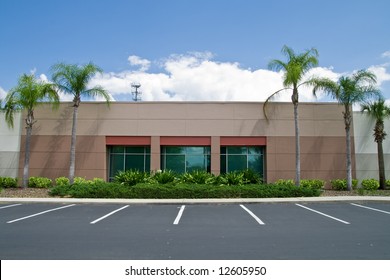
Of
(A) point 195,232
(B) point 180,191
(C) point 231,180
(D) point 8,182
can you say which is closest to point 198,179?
(C) point 231,180

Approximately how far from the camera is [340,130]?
21609mm

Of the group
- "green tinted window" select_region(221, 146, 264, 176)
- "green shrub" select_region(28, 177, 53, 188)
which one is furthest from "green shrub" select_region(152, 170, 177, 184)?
"green shrub" select_region(28, 177, 53, 188)

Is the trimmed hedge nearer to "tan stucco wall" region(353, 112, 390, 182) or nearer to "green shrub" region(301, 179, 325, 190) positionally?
"green shrub" region(301, 179, 325, 190)

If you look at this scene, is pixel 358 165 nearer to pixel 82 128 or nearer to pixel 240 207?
pixel 240 207

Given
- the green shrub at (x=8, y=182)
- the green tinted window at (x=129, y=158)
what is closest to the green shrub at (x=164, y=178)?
the green tinted window at (x=129, y=158)

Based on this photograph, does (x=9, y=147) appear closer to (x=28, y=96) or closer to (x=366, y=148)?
(x=28, y=96)

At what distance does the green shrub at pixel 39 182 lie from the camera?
2017 centimetres

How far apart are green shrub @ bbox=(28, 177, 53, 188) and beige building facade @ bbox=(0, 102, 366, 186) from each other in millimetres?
1072

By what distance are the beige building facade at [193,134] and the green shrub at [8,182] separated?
3.95 ft

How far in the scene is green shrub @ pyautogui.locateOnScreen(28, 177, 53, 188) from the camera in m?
20.2

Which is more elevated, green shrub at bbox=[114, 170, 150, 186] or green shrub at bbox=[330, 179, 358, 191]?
green shrub at bbox=[114, 170, 150, 186]

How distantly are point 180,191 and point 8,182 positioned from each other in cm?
1217

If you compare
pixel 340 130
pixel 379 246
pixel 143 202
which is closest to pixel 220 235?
pixel 379 246

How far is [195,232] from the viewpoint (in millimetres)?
8352
